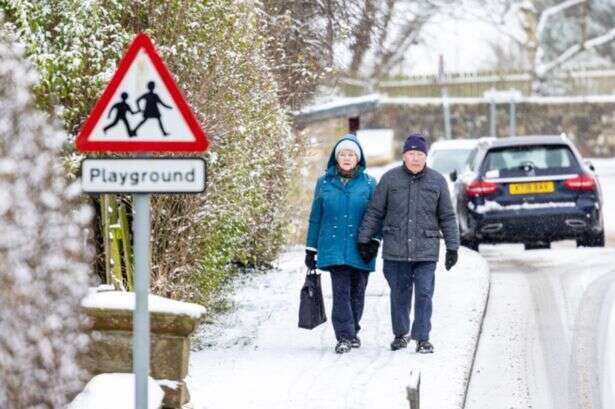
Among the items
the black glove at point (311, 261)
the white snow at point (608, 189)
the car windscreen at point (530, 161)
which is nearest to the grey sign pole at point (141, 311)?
the black glove at point (311, 261)

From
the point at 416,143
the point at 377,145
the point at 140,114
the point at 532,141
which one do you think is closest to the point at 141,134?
the point at 140,114

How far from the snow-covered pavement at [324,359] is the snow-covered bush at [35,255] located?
95 centimetres

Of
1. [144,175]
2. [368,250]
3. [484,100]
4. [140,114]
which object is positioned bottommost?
[368,250]

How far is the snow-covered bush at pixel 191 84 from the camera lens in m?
11.0

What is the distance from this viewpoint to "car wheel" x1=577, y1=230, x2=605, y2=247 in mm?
19964

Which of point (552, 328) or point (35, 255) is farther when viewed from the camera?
point (552, 328)

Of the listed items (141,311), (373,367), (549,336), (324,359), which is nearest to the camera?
(141,311)

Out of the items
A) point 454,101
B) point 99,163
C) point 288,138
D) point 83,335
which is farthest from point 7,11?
point 454,101

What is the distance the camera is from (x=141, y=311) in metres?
6.95

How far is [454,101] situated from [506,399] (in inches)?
1540

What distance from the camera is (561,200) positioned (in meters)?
19.3

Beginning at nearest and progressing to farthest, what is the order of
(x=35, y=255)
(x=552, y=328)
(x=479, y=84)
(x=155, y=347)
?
(x=155, y=347)
(x=35, y=255)
(x=552, y=328)
(x=479, y=84)

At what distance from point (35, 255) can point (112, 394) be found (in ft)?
6.65

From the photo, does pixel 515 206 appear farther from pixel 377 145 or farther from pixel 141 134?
pixel 377 145
